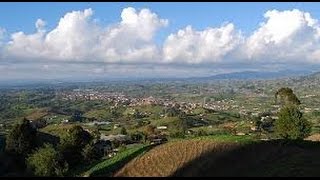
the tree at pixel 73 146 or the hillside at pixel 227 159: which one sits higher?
the hillside at pixel 227 159

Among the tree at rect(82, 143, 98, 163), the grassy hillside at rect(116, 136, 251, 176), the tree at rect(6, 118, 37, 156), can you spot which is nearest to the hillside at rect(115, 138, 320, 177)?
the grassy hillside at rect(116, 136, 251, 176)

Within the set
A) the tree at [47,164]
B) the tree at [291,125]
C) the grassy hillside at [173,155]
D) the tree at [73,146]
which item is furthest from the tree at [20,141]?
the tree at [291,125]

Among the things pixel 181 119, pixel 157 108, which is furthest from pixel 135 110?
pixel 181 119

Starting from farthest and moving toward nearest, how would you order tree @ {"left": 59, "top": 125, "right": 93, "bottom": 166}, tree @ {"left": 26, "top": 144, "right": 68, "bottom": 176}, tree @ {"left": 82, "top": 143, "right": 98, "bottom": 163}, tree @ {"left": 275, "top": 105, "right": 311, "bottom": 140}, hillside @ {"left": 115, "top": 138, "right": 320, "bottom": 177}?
tree @ {"left": 59, "top": 125, "right": 93, "bottom": 166} → tree @ {"left": 82, "top": 143, "right": 98, "bottom": 163} → tree @ {"left": 275, "top": 105, "right": 311, "bottom": 140} → tree @ {"left": 26, "top": 144, "right": 68, "bottom": 176} → hillside @ {"left": 115, "top": 138, "right": 320, "bottom": 177}

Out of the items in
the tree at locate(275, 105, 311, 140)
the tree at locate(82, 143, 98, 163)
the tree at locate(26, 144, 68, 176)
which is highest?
the tree at locate(275, 105, 311, 140)

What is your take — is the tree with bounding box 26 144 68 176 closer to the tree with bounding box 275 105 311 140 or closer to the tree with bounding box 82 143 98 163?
the tree with bounding box 82 143 98 163

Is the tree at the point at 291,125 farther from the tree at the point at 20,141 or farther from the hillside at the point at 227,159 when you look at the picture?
the tree at the point at 20,141
